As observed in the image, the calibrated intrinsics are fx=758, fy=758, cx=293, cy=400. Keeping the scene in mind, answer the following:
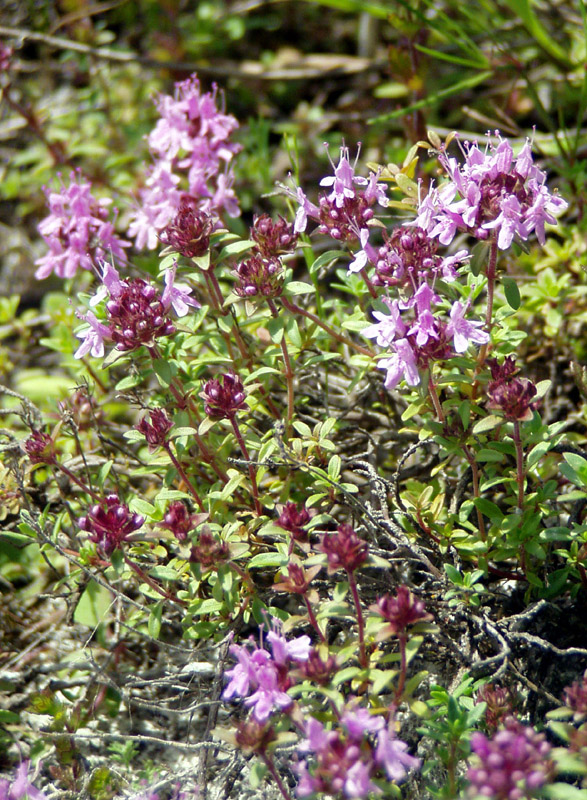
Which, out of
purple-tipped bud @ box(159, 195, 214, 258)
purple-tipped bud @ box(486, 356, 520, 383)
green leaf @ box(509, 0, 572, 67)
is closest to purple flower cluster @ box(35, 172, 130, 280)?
purple-tipped bud @ box(159, 195, 214, 258)

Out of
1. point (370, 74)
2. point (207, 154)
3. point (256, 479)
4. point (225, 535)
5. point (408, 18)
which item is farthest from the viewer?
point (370, 74)

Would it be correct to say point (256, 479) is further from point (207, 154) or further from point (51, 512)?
point (207, 154)

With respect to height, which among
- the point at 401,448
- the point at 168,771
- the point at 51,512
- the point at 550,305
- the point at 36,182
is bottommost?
the point at 168,771

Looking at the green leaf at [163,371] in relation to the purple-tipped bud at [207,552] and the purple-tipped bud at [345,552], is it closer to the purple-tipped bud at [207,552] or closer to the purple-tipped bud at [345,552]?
the purple-tipped bud at [207,552]

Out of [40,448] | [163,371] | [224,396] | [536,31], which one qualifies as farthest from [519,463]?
[536,31]

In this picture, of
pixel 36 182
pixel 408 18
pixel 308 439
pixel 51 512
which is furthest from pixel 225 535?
pixel 36 182

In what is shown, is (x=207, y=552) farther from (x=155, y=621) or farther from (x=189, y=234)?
(x=189, y=234)
